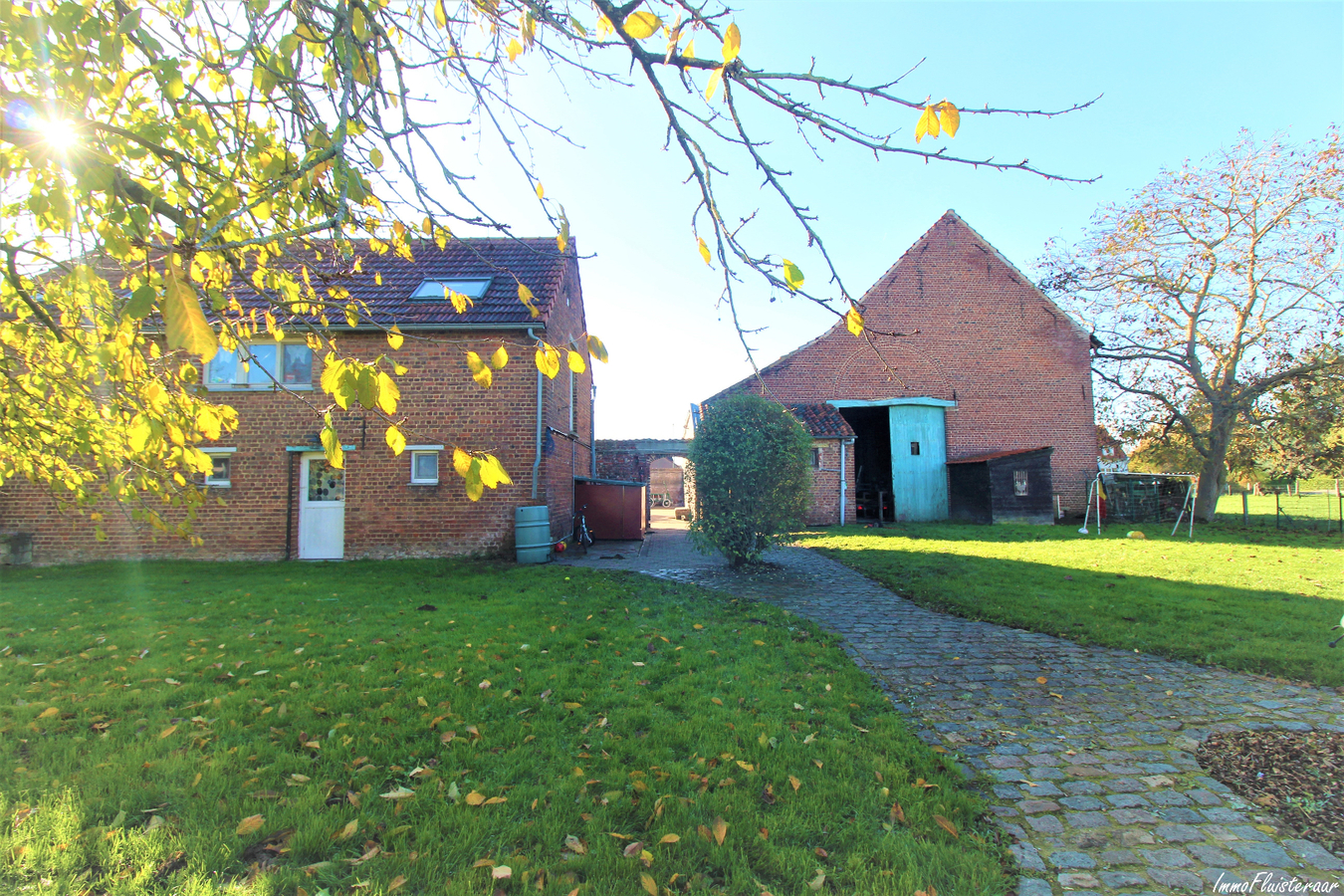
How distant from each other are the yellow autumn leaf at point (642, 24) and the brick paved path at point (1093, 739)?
324cm

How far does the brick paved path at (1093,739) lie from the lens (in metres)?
2.38

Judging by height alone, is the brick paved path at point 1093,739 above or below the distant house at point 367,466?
below

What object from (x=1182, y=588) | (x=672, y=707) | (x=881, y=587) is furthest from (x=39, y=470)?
(x=1182, y=588)

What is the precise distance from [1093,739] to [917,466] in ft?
54.1

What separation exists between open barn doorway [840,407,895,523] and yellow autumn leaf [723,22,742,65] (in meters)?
18.7

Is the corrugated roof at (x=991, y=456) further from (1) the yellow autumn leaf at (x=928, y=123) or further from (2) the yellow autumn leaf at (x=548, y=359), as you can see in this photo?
(2) the yellow autumn leaf at (x=548, y=359)

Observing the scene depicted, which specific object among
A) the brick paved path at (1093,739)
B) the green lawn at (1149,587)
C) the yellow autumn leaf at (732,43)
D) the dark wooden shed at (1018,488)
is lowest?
the brick paved path at (1093,739)

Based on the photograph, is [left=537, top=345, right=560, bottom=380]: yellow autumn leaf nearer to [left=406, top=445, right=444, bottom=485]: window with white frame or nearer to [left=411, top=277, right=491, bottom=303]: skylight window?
[left=406, top=445, right=444, bottom=485]: window with white frame

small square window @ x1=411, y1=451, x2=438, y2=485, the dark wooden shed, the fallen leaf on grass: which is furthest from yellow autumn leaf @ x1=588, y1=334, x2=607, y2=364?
the dark wooden shed

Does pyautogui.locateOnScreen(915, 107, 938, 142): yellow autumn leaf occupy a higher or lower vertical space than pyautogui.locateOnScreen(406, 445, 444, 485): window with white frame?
higher

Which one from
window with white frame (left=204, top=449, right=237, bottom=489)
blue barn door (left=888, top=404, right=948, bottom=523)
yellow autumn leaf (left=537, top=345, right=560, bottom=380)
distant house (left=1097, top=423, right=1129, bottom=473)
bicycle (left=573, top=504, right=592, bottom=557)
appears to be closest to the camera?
yellow autumn leaf (left=537, top=345, right=560, bottom=380)

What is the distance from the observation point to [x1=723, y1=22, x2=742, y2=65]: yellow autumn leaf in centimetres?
180

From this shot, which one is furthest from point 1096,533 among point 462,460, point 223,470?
point 223,470

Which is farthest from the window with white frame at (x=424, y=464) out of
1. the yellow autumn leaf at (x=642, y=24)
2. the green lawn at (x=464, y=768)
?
the yellow autumn leaf at (x=642, y=24)
